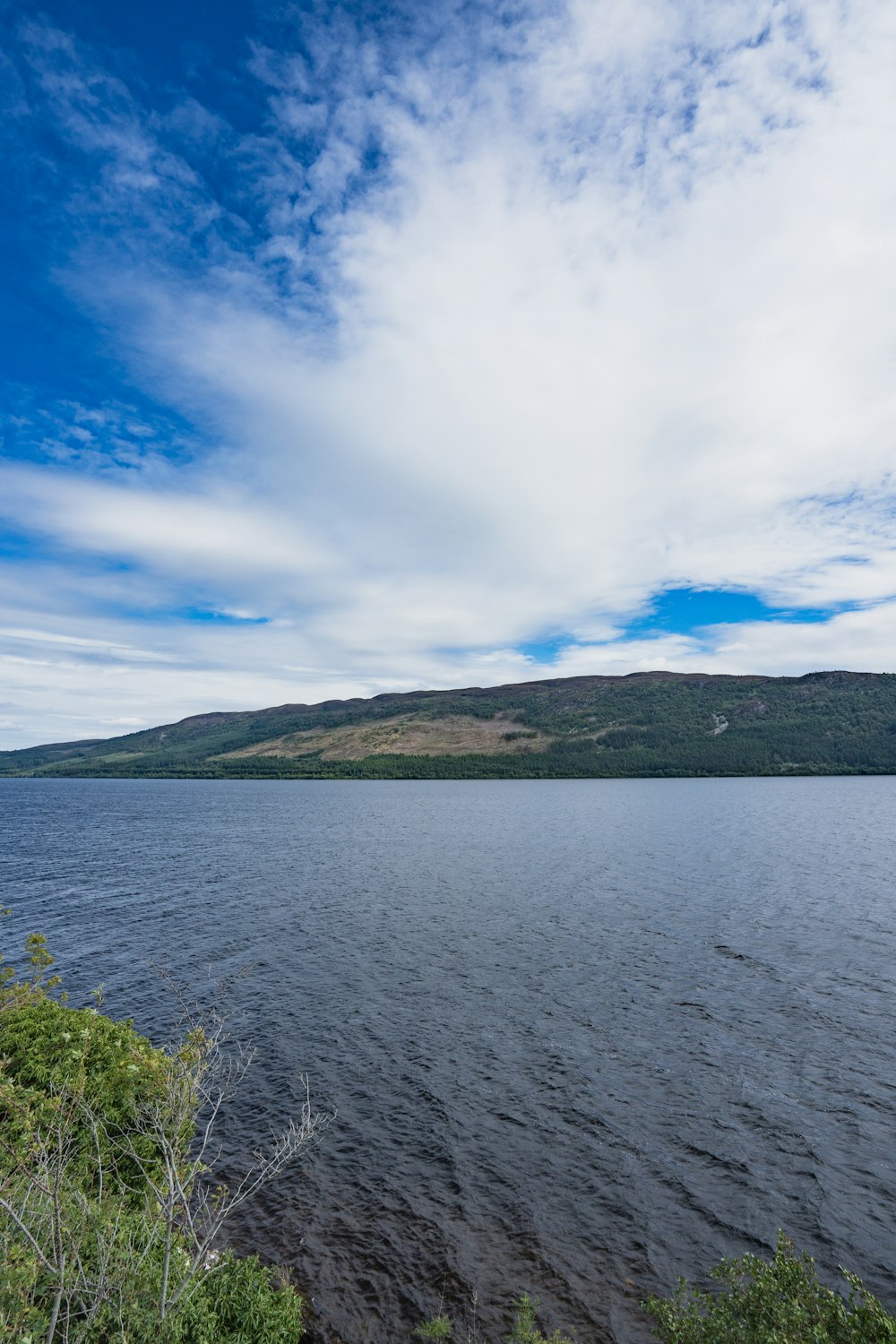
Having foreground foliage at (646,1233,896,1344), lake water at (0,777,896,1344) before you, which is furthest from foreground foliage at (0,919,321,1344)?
foreground foliage at (646,1233,896,1344)

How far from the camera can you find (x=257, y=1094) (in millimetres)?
28297

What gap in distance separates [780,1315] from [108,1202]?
1507 cm

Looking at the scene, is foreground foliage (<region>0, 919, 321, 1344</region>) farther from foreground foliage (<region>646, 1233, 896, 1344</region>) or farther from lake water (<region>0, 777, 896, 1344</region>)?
foreground foliage (<region>646, 1233, 896, 1344</region>)

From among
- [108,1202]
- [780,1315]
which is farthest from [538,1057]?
[108,1202]

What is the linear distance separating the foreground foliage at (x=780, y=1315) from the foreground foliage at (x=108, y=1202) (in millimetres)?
8981

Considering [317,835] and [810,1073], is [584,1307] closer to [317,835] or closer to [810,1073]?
[810,1073]

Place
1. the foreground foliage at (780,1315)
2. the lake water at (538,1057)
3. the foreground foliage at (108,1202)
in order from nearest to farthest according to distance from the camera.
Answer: the foreground foliage at (108,1202) → the foreground foliage at (780,1315) → the lake water at (538,1057)

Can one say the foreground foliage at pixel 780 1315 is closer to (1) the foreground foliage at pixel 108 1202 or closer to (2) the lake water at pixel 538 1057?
(2) the lake water at pixel 538 1057

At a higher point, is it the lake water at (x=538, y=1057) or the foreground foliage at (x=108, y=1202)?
the foreground foliage at (x=108, y=1202)

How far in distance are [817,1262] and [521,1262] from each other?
8409 millimetres

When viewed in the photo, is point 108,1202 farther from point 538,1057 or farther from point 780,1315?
point 538,1057

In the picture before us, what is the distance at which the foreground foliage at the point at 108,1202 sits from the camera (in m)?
11.8

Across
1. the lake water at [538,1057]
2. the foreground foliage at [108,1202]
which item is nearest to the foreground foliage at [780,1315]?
the lake water at [538,1057]

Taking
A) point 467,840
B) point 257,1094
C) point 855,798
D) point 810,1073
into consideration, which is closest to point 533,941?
point 810,1073
